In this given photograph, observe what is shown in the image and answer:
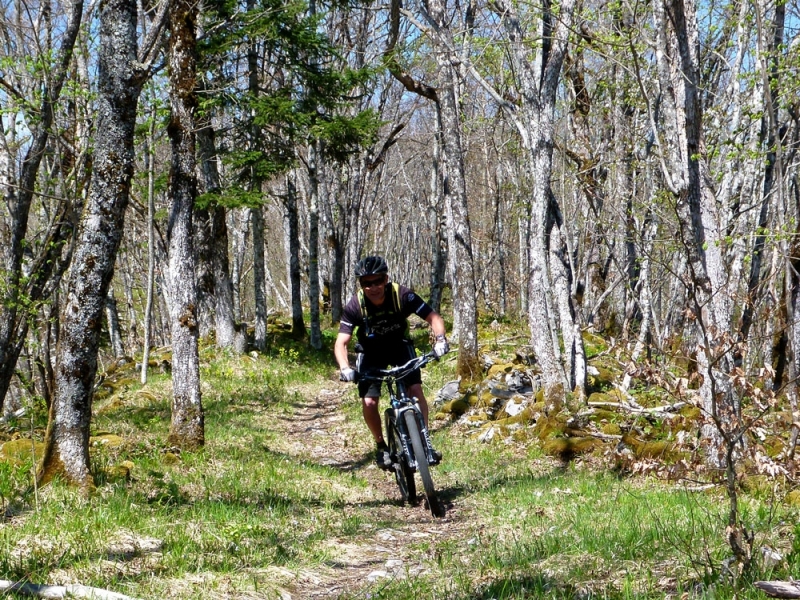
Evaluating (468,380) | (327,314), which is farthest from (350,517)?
(327,314)

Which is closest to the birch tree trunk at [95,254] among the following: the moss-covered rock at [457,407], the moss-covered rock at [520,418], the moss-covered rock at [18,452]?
the moss-covered rock at [18,452]

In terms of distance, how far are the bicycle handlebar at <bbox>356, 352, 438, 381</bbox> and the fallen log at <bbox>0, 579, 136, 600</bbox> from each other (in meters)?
3.18

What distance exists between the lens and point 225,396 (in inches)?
529

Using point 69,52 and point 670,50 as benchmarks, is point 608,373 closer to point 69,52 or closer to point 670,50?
point 670,50

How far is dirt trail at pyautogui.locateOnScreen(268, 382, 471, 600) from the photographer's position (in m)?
4.52

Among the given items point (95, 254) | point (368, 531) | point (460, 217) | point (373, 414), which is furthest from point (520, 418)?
point (95, 254)

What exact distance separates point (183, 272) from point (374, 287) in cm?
338

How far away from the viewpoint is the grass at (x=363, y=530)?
12.4 ft

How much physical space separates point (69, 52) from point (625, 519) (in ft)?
31.4

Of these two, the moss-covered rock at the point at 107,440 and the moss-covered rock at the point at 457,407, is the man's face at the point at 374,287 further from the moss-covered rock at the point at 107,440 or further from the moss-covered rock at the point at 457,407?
the moss-covered rock at the point at 457,407

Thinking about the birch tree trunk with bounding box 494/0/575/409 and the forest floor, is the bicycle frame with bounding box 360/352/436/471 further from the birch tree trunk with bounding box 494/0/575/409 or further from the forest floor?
the birch tree trunk with bounding box 494/0/575/409

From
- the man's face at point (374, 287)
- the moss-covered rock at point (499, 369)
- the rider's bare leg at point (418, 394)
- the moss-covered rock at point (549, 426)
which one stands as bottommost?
the moss-covered rock at point (549, 426)

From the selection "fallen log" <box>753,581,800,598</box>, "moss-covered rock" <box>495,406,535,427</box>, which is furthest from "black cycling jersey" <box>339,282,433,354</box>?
"moss-covered rock" <box>495,406,535,427</box>

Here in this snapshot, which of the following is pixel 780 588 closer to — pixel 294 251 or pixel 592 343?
pixel 592 343
